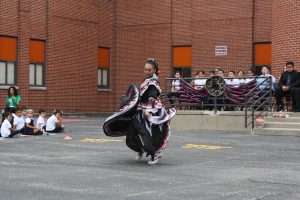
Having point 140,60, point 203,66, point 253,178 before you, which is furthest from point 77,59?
point 253,178

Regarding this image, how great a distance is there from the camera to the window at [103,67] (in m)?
33.3

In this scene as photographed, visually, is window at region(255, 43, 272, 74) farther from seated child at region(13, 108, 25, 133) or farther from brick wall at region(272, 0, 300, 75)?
seated child at region(13, 108, 25, 133)

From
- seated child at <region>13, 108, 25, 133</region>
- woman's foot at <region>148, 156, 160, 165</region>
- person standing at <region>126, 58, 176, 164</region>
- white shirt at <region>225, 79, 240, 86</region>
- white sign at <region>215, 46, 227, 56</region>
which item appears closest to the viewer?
person standing at <region>126, 58, 176, 164</region>

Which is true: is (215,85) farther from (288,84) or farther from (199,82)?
(288,84)

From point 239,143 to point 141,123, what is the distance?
475 centimetres

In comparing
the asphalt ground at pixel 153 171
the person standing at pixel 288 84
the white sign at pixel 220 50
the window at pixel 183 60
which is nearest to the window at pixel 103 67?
the window at pixel 183 60

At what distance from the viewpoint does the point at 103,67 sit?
33.5 m

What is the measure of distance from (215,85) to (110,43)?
15473mm

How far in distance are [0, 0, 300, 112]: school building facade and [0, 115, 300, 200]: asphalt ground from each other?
14490 millimetres

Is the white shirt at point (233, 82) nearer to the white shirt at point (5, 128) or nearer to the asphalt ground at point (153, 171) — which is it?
the asphalt ground at point (153, 171)

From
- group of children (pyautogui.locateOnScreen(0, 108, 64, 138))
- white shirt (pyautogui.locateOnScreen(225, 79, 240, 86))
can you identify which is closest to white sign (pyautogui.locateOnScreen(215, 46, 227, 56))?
white shirt (pyautogui.locateOnScreen(225, 79, 240, 86))

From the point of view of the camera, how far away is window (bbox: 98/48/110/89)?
33281mm

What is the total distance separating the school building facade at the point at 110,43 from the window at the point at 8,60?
1.8 inches

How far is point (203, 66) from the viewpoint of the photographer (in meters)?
30.2
